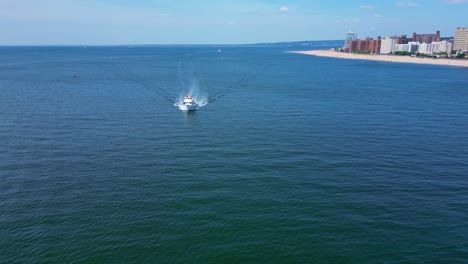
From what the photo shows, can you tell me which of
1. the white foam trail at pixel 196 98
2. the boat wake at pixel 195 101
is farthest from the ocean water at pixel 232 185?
the white foam trail at pixel 196 98

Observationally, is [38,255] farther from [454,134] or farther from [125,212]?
[454,134]

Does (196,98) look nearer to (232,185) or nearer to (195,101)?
(195,101)

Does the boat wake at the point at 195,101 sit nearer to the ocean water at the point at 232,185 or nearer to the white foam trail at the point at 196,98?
the white foam trail at the point at 196,98

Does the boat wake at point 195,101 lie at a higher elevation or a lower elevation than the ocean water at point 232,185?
higher

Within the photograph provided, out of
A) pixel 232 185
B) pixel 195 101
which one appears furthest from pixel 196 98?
pixel 232 185

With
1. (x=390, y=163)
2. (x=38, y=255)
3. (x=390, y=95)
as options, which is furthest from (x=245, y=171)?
(x=390, y=95)

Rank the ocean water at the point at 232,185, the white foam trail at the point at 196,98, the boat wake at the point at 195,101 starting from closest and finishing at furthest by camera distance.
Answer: the ocean water at the point at 232,185 → the boat wake at the point at 195,101 → the white foam trail at the point at 196,98

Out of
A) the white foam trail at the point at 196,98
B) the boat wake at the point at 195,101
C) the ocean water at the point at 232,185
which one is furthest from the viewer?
the white foam trail at the point at 196,98

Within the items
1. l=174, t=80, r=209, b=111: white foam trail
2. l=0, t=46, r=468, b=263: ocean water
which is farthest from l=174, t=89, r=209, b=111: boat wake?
l=0, t=46, r=468, b=263: ocean water

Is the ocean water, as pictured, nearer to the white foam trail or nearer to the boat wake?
the boat wake
